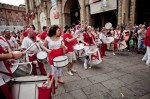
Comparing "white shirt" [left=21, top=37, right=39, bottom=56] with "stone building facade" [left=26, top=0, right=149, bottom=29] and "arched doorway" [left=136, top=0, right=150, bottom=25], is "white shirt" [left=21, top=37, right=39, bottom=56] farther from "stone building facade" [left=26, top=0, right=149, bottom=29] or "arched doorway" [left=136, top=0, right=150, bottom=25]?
"arched doorway" [left=136, top=0, right=150, bottom=25]

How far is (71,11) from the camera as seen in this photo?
1955 cm

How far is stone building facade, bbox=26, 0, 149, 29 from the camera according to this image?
10.7 meters

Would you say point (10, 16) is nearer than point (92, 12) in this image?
No

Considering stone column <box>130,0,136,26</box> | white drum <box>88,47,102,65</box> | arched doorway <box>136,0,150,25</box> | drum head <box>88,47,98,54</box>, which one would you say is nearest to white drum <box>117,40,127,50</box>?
white drum <box>88,47,102,65</box>

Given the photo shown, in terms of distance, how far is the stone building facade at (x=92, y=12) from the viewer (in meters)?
10.7

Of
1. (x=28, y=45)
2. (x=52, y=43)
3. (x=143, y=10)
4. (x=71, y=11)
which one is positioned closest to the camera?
(x=52, y=43)

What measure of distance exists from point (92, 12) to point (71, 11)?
6.11 meters

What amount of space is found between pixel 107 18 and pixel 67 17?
6.69 meters

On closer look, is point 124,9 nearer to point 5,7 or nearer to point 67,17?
point 67,17

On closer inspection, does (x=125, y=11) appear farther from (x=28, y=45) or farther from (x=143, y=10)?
(x=28, y=45)

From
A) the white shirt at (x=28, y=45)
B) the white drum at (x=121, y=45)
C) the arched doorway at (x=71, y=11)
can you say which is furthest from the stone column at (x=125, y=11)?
the white shirt at (x=28, y=45)

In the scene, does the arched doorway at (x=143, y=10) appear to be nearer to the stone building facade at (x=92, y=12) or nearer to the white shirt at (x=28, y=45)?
the stone building facade at (x=92, y=12)

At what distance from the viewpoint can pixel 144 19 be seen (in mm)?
10961

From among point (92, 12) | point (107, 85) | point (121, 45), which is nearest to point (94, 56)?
point (107, 85)
